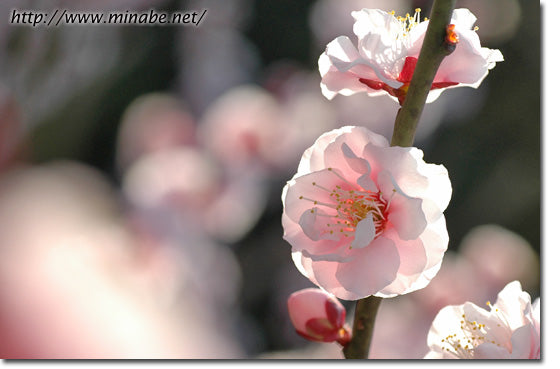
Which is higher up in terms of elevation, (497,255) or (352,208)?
(352,208)

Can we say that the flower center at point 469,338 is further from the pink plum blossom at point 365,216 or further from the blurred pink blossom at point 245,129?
the blurred pink blossom at point 245,129

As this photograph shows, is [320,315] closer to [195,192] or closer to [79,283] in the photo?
[79,283]

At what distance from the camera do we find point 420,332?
1.10m

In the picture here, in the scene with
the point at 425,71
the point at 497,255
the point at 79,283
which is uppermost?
the point at 425,71

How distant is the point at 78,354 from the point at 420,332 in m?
0.71

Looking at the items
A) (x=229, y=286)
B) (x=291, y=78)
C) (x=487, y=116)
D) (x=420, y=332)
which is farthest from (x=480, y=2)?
(x=229, y=286)

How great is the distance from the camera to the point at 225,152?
1.34m

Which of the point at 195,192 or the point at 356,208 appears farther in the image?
the point at 195,192

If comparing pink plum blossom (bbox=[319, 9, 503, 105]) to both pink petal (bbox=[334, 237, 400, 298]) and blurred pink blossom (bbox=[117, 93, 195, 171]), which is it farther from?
blurred pink blossom (bbox=[117, 93, 195, 171])

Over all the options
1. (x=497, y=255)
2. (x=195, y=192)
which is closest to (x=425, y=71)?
(x=497, y=255)

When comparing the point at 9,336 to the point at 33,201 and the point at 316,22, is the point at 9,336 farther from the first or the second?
the point at 316,22

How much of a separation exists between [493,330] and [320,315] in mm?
140

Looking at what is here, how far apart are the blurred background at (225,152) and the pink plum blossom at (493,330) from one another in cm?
32

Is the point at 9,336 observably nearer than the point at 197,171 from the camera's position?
Yes
